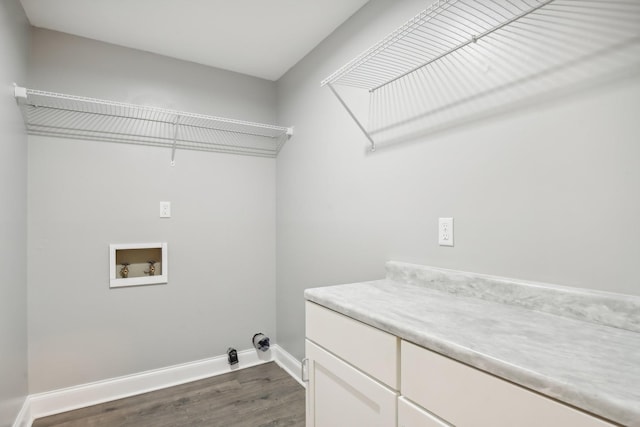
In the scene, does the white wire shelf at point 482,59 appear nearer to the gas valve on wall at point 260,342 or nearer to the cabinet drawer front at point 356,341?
the cabinet drawer front at point 356,341

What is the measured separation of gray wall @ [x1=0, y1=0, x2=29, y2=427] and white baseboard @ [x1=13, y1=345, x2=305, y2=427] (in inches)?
5.9

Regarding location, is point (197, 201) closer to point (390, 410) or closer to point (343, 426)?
point (343, 426)

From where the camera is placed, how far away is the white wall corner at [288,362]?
2.37 metres

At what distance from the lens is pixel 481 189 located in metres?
1.22

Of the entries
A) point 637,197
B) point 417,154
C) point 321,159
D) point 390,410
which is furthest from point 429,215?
point 321,159

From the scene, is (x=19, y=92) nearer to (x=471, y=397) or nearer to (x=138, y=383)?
(x=138, y=383)

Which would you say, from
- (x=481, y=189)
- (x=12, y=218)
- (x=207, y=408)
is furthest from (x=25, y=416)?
(x=481, y=189)

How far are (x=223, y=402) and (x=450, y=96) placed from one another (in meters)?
2.15

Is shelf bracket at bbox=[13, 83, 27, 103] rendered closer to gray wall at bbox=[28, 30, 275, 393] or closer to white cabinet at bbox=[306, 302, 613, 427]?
gray wall at bbox=[28, 30, 275, 393]

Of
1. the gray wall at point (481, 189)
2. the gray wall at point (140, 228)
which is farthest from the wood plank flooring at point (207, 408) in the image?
the gray wall at point (481, 189)

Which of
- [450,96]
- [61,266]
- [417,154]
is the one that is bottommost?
[61,266]

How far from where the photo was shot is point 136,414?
1.96 m

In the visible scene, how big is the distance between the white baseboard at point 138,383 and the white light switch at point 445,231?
1.55 metres

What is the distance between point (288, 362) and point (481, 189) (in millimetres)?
1971
